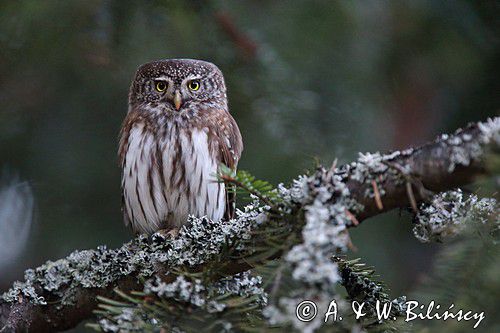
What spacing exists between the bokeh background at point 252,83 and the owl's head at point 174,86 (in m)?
0.13

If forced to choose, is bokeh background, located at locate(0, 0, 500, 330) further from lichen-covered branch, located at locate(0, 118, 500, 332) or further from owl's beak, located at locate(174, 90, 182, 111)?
lichen-covered branch, located at locate(0, 118, 500, 332)

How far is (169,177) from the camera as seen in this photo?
353 cm

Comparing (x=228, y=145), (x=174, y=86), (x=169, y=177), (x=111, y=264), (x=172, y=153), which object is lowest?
(x=111, y=264)

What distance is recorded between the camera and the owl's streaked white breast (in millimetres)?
3518

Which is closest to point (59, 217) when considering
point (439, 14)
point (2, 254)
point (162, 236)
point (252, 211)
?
point (2, 254)

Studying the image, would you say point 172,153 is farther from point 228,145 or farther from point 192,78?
point 192,78

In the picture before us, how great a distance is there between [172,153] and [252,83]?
23.0 inches

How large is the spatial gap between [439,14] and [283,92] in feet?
3.09

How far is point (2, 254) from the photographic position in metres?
4.22

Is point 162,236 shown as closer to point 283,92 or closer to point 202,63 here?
point 283,92

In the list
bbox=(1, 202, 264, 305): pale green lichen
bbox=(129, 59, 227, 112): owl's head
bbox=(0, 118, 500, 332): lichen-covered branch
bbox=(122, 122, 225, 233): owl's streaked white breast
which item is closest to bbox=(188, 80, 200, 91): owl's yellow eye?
bbox=(129, 59, 227, 112): owl's head

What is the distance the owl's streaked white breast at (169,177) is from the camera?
11.5ft

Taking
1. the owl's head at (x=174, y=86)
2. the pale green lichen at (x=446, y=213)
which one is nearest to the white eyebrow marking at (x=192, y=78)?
the owl's head at (x=174, y=86)

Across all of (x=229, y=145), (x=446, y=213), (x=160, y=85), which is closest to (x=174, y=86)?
(x=160, y=85)
